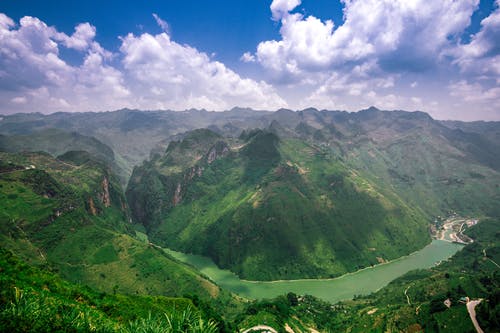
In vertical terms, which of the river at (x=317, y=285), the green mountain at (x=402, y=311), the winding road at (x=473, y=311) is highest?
the winding road at (x=473, y=311)

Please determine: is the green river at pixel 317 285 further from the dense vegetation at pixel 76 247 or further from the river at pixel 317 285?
the dense vegetation at pixel 76 247

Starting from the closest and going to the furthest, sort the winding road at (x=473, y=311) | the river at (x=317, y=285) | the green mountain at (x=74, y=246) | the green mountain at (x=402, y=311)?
the winding road at (x=473, y=311) → the green mountain at (x=402, y=311) → the green mountain at (x=74, y=246) → the river at (x=317, y=285)

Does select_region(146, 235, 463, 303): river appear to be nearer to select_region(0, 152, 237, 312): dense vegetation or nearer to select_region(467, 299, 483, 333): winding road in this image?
select_region(0, 152, 237, 312): dense vegetation

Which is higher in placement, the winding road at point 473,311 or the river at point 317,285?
the winding road at point 473,311

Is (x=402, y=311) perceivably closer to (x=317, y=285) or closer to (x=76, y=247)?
(x=317, y=285)

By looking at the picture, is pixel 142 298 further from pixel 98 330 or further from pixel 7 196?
pixel 7 196

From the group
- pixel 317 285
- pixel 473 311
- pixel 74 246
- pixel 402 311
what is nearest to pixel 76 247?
pixel 74 246

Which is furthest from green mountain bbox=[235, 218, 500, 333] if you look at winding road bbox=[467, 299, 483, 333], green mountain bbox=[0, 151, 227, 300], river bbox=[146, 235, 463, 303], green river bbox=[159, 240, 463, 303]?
green mountain bbox=[0, 151, 227, 300]

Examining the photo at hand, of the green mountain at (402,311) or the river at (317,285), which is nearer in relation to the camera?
the green mountain at (402,311)

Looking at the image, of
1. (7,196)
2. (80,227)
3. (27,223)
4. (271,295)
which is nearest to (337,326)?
(271,295)

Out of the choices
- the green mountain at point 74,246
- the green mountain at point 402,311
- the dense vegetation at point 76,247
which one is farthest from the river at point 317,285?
the green mountain at point 74,246

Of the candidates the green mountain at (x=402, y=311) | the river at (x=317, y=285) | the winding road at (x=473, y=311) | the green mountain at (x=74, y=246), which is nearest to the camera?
the winding road at (x=473, y=311)
